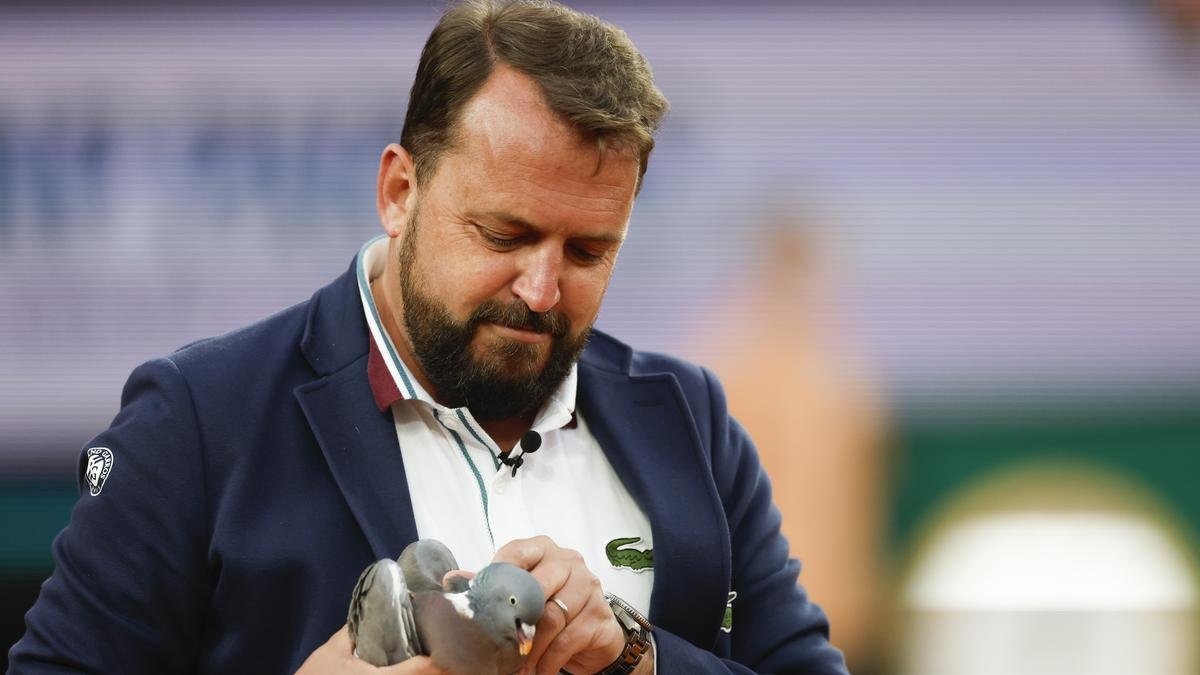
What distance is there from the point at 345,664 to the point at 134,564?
31 cm

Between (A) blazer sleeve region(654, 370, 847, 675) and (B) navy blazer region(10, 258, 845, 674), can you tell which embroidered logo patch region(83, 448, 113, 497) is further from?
(A) blazer sleeve region(654, 370, 847, 675)

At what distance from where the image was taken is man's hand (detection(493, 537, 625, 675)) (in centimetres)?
146

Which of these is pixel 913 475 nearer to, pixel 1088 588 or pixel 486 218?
pixel 1088 588

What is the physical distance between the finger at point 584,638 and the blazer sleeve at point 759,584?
0.33 metres

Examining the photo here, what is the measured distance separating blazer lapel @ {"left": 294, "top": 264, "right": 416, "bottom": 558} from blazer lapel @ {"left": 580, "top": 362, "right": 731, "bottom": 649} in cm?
33

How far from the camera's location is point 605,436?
6.15 feet

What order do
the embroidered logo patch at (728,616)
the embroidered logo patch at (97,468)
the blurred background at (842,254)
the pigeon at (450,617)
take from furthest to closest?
the blurred background at (842,254)
the embroidered logo patch at (728,616)
the embroidered logo patch at (97,468)
the pigeon at (450,617)

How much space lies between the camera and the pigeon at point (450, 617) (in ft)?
4.47

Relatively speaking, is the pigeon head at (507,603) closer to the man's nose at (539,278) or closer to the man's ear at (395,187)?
the man's nose at (539,278)

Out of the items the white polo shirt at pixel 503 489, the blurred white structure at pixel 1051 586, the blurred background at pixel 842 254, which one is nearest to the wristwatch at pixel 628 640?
the white polo shirt at pixel 503 489

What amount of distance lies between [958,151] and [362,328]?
2322mm

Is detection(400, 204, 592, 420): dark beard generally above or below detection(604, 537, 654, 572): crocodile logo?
above

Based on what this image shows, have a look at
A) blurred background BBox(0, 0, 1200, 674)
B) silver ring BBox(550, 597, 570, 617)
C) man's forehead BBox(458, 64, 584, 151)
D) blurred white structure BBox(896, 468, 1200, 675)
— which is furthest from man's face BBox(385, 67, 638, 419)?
blurred white structure BBox(896, 468, 1200, 675)

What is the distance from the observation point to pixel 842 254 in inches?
142
